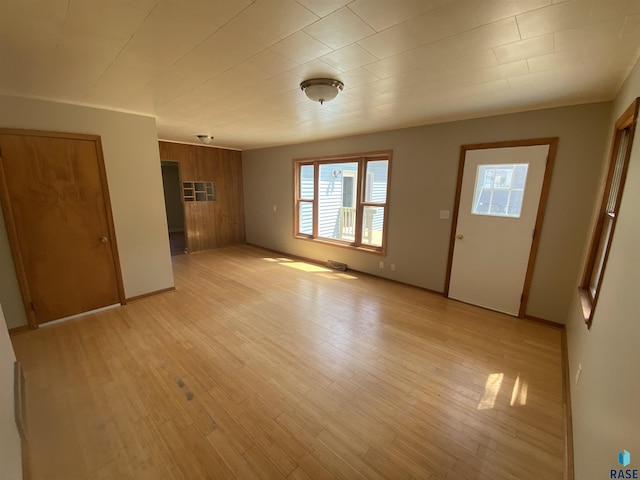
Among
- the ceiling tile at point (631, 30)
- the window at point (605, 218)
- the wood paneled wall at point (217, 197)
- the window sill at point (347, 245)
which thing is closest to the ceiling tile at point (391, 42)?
the ceiling tile at point (631, 30)

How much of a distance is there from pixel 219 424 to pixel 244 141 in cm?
474

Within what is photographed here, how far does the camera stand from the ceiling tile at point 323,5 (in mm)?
1175

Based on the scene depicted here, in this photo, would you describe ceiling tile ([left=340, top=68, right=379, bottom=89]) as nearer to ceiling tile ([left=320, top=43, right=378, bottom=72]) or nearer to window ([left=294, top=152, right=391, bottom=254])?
ceiling tile ([left=320, top=43, right=378, bottom=72])

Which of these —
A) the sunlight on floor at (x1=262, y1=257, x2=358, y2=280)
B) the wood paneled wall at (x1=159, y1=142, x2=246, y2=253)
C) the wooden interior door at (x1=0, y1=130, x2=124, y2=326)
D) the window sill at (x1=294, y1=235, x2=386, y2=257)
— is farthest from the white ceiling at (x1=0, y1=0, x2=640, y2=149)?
the wood paneled wall at (x1=159, y1=142, x2=246, y2=253)

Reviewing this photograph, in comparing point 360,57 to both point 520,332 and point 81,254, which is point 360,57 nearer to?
point 520,332

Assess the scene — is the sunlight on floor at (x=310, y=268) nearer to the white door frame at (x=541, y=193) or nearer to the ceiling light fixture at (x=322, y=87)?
the white door frame at (x=541, y=193)

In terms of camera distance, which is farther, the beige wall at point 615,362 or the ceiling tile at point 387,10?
the ceiling tile at point 387,10

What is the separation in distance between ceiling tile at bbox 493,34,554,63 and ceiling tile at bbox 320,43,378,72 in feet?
2.56

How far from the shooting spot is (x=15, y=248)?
8.42ft

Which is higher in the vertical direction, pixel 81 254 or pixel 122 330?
pixel 81 254

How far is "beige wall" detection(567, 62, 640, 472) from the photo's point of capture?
0.95 meters

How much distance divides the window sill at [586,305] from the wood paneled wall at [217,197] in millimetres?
6281

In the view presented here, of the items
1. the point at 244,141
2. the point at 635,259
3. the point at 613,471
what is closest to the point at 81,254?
the point at 244,141

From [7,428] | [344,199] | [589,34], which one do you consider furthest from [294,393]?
[344,199]
